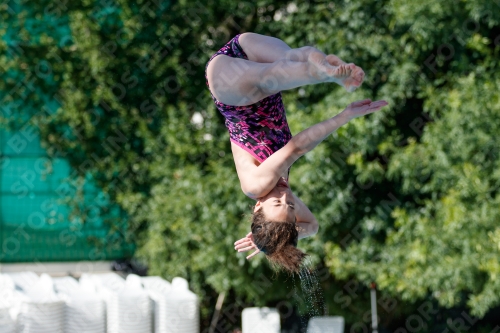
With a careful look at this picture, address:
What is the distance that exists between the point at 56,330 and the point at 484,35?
4.72 m

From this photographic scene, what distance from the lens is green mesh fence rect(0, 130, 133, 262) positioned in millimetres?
8984

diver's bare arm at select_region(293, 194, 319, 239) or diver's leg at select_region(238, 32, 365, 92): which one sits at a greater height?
diver's leg at select_region(238, 32, 365, 92)

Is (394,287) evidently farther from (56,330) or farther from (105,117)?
(105,117)

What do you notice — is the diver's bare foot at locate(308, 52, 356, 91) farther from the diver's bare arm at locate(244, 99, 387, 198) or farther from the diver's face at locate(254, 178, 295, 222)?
the diver's face at locate(254, 178, 295, 222)

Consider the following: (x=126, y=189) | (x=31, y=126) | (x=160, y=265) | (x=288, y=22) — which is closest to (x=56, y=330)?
(x=160, y=265)

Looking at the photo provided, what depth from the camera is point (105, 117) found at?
28.8 ft

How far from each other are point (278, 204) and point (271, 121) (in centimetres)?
55

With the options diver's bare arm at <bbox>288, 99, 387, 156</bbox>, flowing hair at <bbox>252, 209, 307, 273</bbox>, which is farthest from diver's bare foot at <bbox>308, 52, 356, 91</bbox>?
flowing hair at <bbox>252, 209, 307, 273</bbox>

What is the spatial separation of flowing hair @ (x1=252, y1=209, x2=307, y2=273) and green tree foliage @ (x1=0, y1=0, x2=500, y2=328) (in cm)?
317

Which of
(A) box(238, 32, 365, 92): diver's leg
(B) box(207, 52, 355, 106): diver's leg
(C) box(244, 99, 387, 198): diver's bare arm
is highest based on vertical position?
(A) box(238, 32, 365, 92): diver's leg

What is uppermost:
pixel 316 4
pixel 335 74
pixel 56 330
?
pixel 316 4

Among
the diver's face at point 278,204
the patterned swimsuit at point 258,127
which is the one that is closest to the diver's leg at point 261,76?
the patterned swimsuit at point 258,127

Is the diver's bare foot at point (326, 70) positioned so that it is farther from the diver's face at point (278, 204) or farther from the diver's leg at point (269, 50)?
the diver's face at point (278, 204)

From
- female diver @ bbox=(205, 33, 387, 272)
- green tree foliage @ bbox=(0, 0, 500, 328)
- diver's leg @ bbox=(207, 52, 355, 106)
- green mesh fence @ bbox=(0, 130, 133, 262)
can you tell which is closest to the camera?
diver's leg @ bbox=(207, 52, 355, 106)
